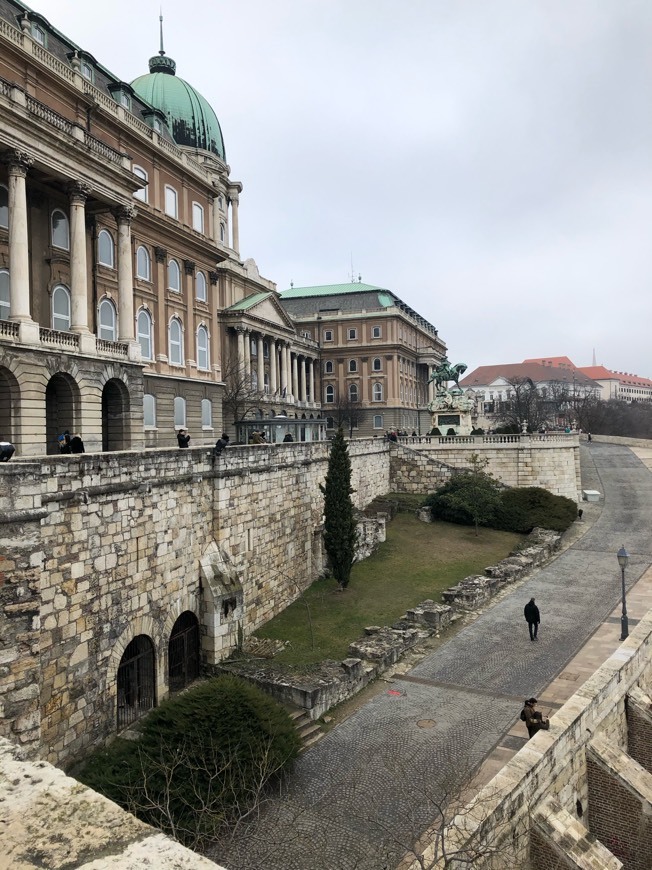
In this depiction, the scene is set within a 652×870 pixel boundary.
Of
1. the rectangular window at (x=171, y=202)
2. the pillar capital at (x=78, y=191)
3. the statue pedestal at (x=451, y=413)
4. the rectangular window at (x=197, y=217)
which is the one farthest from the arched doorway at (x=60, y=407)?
the statue pedestal at (x=451, y=413)

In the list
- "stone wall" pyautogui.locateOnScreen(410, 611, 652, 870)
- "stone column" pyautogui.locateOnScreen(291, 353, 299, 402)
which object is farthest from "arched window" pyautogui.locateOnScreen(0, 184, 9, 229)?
"stone column" pyautogui.locateOnScreen(291, 353, 299, 402)

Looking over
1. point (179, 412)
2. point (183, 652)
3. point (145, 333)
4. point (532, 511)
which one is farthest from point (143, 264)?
point (532, 511)

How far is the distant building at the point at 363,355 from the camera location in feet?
266

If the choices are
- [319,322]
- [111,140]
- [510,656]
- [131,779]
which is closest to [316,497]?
[510,656]

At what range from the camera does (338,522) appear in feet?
85.4

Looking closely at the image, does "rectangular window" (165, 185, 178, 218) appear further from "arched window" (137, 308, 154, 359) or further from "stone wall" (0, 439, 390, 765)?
"stone wall" (0, 439, 390, 765)

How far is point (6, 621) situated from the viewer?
1089 cm

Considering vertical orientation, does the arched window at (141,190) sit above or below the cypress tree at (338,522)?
above

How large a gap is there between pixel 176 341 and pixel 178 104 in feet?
89.8

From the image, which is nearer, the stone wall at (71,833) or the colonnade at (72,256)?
the stone wall at (71,833)

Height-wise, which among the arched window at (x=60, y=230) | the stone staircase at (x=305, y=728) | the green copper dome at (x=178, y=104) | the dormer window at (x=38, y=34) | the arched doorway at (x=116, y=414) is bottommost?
the stone staircase at (x=305, y=728)

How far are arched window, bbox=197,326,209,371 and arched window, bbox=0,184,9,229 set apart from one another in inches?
631

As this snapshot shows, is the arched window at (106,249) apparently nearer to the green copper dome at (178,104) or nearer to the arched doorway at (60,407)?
the arched doorway at (60,407)

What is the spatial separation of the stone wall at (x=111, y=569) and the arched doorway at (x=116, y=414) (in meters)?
8.76
